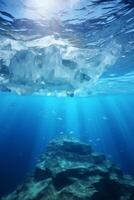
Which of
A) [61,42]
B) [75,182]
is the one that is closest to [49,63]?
[61,42]

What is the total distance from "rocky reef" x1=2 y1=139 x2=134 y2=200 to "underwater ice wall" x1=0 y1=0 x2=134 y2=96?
27.2ft

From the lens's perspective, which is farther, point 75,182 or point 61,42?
point 61,42

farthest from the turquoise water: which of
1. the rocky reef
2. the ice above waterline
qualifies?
the rocky reef

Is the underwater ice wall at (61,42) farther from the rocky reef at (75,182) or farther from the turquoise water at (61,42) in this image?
the rocky reef at (75,182)

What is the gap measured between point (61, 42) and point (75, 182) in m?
10.0

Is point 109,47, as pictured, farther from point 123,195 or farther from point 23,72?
point 123,195

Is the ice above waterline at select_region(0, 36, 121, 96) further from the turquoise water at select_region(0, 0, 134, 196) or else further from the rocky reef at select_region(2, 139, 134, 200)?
the rocky reef at select_region(2, 139, 134, 200)

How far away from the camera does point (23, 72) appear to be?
20922 millimetres

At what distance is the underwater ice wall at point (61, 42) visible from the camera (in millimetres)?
12016

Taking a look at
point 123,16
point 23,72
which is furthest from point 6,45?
point 123,16

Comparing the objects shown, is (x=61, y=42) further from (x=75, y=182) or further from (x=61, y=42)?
(x=75, y=182)

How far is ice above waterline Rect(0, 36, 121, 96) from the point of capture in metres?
17.7

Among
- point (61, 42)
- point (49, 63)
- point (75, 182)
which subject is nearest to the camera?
point (75, 182)

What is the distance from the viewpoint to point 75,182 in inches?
531
